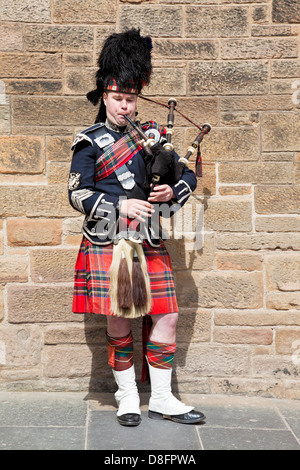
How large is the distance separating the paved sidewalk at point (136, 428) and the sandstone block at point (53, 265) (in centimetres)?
71

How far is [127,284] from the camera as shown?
311 centimetres

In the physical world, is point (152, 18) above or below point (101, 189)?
above

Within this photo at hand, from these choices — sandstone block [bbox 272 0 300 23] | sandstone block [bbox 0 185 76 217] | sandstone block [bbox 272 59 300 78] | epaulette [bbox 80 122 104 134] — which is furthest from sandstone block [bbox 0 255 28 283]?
sandstone block [bbox 272 0 300 23]

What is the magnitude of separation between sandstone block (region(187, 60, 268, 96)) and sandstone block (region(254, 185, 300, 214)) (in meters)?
0.61

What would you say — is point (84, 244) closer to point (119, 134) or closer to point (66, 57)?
point (119, 134)

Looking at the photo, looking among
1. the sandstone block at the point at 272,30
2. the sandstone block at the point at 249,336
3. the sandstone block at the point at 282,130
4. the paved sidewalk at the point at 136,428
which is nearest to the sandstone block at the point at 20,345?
the paved sidewalk at the point at 136,428

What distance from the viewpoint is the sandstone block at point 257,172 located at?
3.83 metres

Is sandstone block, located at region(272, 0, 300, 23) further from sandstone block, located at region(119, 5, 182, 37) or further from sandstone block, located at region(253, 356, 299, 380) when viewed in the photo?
sandstone block, located at region(253, 356, 299, 380)

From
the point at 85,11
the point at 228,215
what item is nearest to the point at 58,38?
the point at 85,11

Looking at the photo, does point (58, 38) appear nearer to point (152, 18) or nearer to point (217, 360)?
point (152, 18)

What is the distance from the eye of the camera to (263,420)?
3412 millimetres

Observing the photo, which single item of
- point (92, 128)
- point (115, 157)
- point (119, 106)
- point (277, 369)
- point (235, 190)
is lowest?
point (277, 369)

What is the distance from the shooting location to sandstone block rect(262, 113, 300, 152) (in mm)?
3828

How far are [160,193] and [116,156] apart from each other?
0.31m
